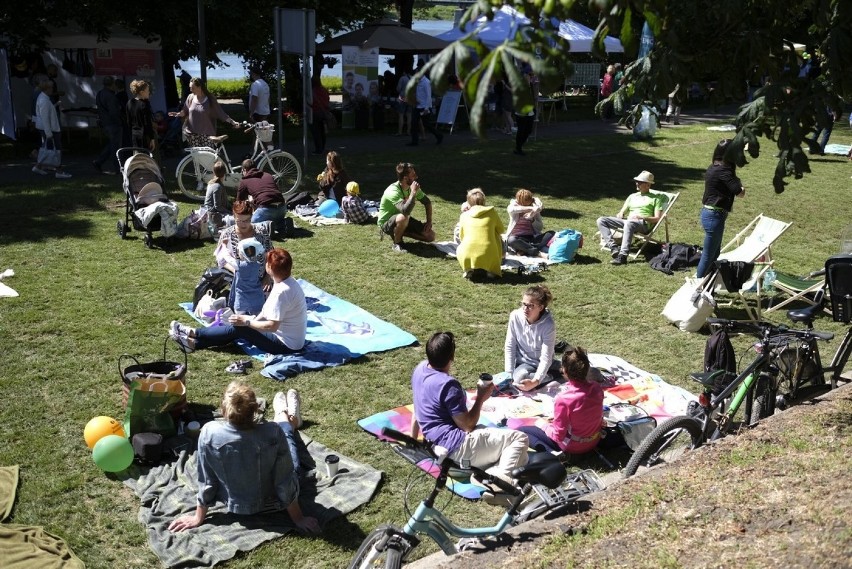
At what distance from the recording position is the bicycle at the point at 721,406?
5.97 metres

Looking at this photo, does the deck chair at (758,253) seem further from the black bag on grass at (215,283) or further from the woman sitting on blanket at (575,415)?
the black bag on grass at (215,283)

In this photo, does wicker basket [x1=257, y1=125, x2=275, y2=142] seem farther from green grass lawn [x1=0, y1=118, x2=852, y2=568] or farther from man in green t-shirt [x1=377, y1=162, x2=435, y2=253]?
man in green t-shirt [x1=377, y1=162, x2=435, y2=253]

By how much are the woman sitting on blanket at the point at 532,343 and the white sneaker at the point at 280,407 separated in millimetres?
1972

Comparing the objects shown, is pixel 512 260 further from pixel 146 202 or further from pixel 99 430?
pixel 99 430

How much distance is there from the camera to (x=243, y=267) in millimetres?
8516

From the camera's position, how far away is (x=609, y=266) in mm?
11523

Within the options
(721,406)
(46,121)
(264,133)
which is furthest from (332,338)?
(46,121)

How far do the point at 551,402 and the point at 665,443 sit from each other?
1476mm

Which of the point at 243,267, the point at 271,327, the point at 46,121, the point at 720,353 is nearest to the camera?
the point at 720,353

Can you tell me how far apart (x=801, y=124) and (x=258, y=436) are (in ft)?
12.4

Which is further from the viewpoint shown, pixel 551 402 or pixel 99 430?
pixel 551 402

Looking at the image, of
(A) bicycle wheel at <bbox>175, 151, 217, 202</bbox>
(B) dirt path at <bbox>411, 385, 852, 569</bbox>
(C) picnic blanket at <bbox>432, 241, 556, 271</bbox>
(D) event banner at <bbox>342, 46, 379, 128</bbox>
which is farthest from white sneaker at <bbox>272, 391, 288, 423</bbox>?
(D) event banner at <bbox>342, 46, 379, 128</bbox>

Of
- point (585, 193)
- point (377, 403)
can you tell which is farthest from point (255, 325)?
point (585, 193)

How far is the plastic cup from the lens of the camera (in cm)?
609
